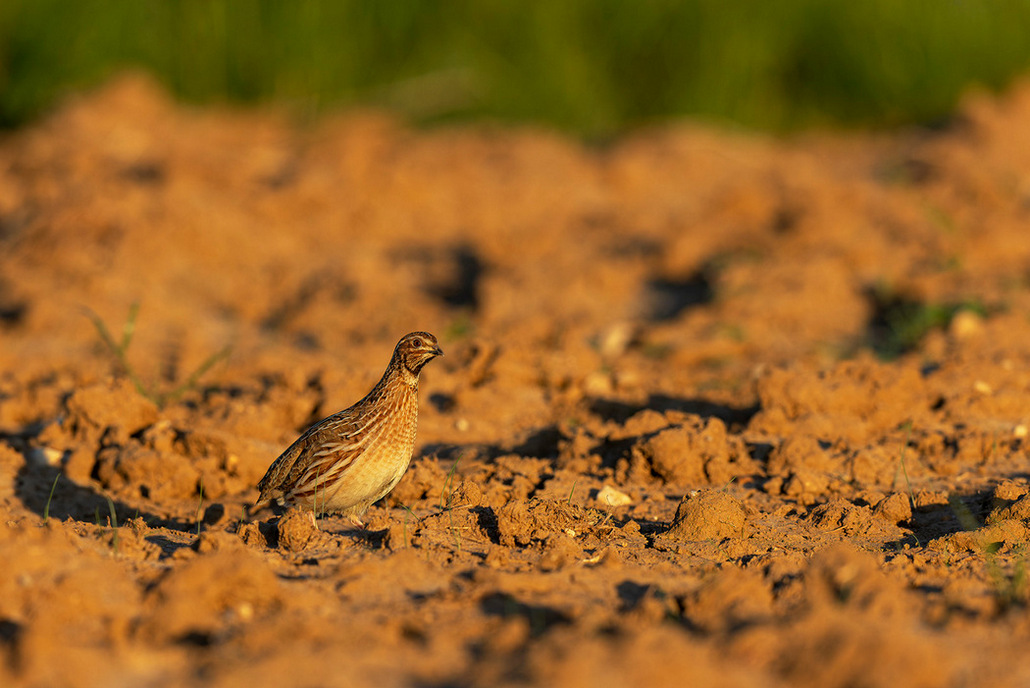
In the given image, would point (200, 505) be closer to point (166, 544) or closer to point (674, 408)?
point (166, 544)

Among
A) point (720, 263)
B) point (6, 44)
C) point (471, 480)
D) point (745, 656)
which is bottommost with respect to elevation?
point (745, 656)

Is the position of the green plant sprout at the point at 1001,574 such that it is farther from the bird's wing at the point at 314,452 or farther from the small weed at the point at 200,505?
the small weed at the point at 200,505

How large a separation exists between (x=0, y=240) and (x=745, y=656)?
25.3 ft

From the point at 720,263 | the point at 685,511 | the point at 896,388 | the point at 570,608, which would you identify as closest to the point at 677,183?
the point at 720,263

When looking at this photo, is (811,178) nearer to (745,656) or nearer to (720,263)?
(720,263)

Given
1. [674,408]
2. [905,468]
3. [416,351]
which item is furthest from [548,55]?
[905,468]

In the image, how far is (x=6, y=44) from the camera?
10523mm

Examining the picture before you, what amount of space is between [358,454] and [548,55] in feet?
27.0

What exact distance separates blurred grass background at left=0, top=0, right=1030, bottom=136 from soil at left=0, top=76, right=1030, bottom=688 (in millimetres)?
447

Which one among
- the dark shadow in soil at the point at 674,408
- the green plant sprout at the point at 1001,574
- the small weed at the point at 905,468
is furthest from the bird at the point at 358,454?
the green plant sprout at the point at 1001,574

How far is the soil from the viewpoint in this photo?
287 cm

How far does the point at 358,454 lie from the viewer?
430cm

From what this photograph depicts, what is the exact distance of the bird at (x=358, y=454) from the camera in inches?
168

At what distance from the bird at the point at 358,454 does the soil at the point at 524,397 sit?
0.58 ft
